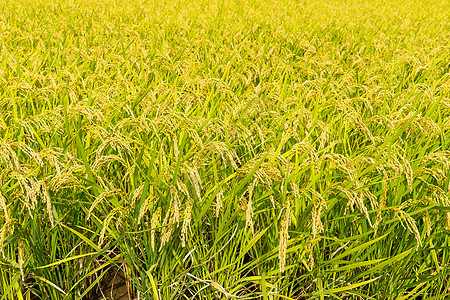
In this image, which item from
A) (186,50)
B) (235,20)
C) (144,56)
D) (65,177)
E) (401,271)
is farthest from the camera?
(235,20)

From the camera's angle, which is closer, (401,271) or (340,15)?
(401,271)

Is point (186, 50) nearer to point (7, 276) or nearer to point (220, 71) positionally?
point (220, 71)

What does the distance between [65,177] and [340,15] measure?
273 inches

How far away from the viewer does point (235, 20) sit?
618 cm

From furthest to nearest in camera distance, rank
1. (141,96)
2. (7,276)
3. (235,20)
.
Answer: (235,20), (141,96), (7,276)

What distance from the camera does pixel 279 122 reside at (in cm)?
217

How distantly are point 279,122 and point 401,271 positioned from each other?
929 mm

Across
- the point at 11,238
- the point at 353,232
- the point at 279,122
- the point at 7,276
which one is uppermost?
the point at 279,122

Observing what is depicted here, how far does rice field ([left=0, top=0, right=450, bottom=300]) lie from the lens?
157cm

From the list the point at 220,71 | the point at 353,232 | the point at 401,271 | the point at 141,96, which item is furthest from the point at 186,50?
the point at 401,271

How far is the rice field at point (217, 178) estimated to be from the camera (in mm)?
1567

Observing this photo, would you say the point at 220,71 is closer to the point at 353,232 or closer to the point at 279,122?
the point at 279,122

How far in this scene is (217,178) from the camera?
1.73 metres

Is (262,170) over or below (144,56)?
over
